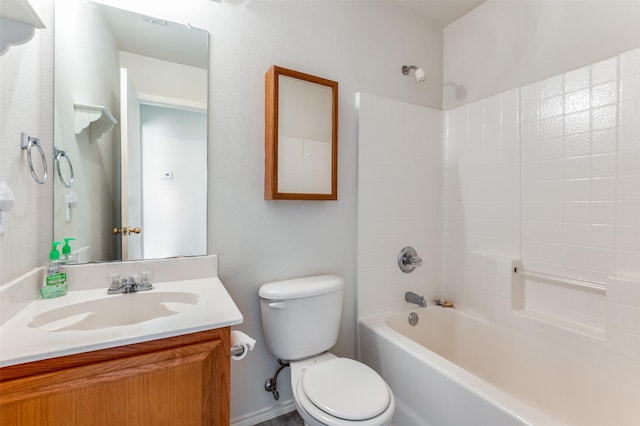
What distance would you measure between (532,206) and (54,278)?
2.27 m

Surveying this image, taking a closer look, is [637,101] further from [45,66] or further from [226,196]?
[45,66]

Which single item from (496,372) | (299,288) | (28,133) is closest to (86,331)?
(28,133)

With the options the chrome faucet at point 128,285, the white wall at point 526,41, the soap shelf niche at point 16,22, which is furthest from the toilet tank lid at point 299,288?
the white wall at point 526,41

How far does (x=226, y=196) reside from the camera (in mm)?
1509

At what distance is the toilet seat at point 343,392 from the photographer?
1095 millimetres

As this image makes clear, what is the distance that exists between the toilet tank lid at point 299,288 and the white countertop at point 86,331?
1.03 feet

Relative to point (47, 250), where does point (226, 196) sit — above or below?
above

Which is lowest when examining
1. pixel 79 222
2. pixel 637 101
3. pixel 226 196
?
pixel 79 222

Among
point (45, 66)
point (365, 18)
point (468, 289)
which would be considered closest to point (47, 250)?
point (45, 66)

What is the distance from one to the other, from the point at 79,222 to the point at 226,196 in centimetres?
60

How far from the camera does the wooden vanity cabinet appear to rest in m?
0.72

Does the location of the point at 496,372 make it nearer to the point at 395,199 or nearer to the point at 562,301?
the point at 562,301

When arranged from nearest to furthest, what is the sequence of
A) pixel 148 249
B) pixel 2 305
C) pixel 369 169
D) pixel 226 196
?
pixel 2 305, pixel 148 249, pixel 226 196, pixel 369 169

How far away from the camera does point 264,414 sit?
5.30ft
